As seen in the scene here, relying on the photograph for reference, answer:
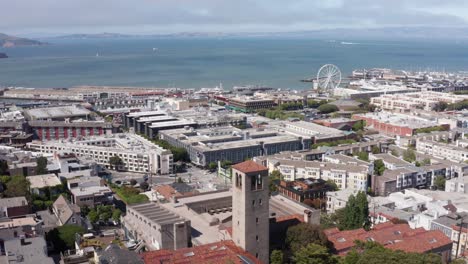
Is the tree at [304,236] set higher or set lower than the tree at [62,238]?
higher

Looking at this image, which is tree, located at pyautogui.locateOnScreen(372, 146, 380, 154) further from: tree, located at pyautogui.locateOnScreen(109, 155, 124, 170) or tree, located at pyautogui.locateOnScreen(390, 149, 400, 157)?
tree, located at pyautogui.locateOnScreen(109, 155, 124, 170)

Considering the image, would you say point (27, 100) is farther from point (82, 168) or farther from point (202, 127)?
point (82, 168)

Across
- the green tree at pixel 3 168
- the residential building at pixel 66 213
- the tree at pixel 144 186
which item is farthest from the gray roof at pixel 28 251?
the green tree at pixel 3 168

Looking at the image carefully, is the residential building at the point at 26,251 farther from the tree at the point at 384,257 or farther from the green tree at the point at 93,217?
the tree at the point at 384,257

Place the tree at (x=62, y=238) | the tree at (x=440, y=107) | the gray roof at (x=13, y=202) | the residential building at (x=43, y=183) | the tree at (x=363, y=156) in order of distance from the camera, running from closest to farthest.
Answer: the tree at (x=62, y=238)
the gray roof at (x=13, y=202)
the residential building at (x=43, y=183)
the tree at (x=363, y=156)
the tree at (x=440, y=107)

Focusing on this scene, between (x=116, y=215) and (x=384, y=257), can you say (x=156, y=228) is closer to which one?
(x=116, y=215)

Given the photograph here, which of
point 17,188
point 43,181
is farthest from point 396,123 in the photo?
point 17,188
